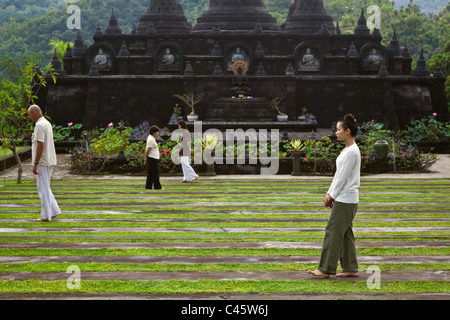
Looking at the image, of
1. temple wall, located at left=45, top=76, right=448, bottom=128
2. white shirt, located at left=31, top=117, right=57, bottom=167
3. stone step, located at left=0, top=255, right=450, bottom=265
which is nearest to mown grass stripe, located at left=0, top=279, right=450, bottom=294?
stone step, located at left=0, top=255, right=450, bottom=265

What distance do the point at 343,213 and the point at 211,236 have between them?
3316mm

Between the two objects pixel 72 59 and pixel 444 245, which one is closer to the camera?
pixel 444 245

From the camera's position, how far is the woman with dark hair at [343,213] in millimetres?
9492

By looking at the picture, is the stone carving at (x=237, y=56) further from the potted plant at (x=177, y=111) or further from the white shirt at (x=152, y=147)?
the white shirt at (x=152, y=147)

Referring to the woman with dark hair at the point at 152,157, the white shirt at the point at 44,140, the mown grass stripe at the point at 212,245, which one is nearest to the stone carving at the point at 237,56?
the woman with dark hair at the point at 152,157

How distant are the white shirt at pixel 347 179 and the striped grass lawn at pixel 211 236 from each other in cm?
100

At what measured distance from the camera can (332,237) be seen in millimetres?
9508

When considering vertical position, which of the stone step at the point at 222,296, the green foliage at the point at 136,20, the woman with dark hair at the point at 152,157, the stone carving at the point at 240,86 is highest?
the green foliage at the point at 136,20

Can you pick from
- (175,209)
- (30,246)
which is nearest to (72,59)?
(175,209)

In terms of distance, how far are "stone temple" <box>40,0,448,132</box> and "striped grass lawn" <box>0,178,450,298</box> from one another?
668 inches

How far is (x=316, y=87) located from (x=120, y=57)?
31.1 ft

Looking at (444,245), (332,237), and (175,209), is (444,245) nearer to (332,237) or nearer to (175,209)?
(332,237)

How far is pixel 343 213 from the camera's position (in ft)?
31.1

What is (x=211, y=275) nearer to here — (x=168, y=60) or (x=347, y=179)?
(x=347, y=179)
